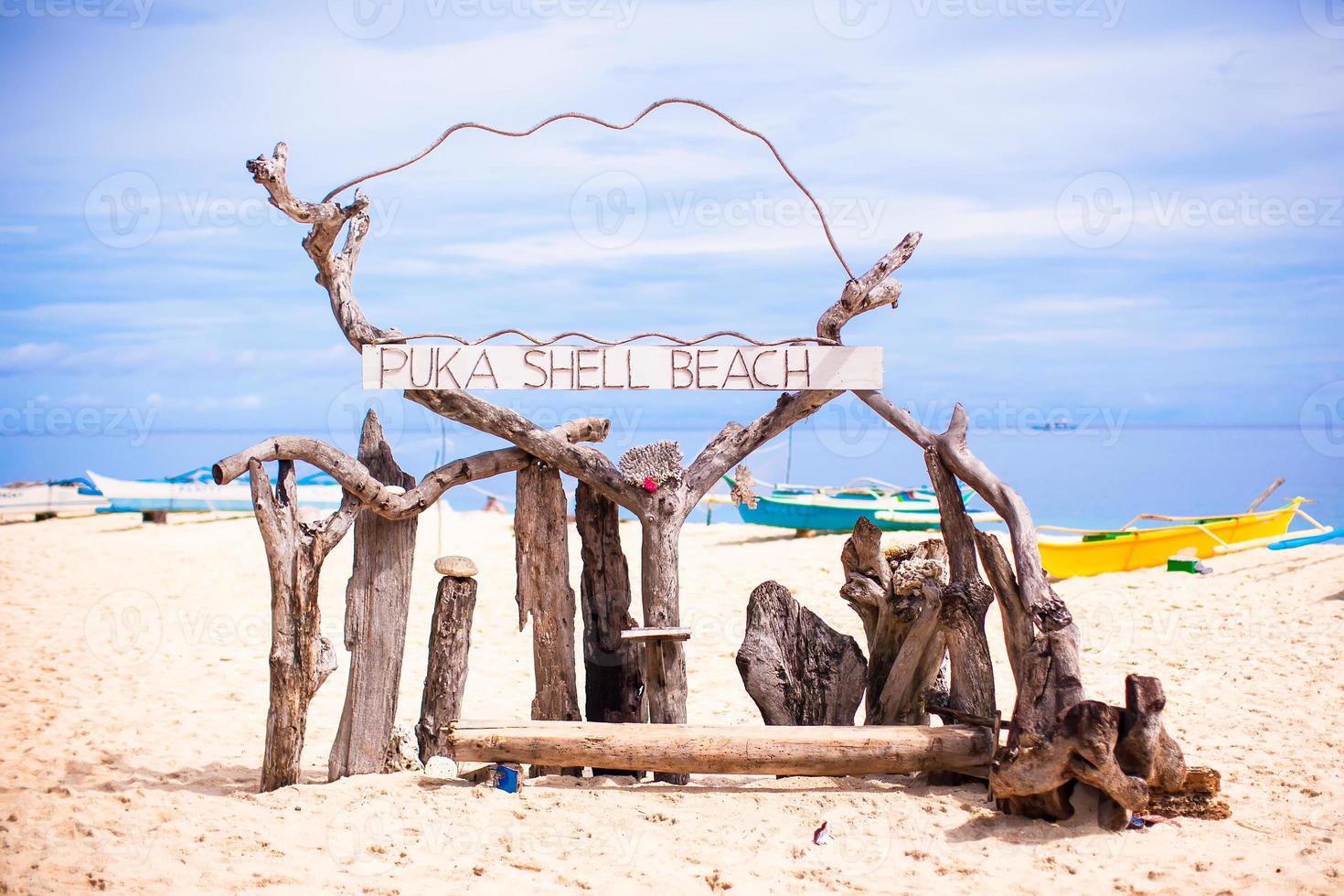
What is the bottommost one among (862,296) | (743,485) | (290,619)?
(290,619)

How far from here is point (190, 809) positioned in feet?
16.8

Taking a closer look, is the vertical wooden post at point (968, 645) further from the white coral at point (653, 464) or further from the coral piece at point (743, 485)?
the white coral at point (653, 464)

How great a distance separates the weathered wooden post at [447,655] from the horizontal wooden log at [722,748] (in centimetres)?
30

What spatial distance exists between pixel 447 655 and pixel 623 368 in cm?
175

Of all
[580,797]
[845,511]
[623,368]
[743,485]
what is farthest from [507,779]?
[845,511]

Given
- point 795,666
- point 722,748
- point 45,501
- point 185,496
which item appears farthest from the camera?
point 45,501

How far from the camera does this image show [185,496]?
22000mm

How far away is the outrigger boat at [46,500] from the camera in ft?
71.3

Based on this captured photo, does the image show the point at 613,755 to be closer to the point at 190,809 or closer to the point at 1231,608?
the point at 190,809

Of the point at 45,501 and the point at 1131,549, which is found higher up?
the point at 45,501

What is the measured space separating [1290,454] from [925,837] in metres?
70.8

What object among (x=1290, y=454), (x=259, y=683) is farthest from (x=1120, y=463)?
(x=259, y=683)

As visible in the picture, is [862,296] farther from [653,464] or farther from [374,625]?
[374,625]

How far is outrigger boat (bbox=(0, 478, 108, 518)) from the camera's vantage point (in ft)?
71.3
